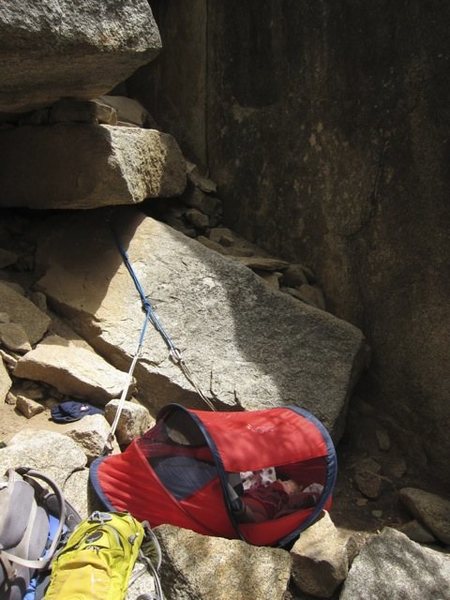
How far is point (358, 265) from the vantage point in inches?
157

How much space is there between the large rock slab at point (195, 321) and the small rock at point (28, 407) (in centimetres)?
56

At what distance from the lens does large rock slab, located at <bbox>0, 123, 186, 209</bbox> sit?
12.0ft

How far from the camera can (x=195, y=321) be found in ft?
12.1

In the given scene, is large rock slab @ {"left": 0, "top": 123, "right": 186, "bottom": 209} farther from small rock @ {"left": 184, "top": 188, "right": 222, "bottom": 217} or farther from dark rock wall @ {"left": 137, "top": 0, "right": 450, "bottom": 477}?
dark rock wall @ {"left": 137, "top": 0, "right": 450, "bottom": 477}

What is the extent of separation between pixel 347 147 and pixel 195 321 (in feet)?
4.85

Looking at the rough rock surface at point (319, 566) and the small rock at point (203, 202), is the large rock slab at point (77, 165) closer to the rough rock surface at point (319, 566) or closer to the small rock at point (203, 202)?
the small rock at point (203, 202)

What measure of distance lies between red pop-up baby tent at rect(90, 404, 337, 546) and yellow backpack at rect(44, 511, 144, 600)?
0.92ft

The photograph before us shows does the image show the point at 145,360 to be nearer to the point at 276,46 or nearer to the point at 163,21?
the point at 276,46

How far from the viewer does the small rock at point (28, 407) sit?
9.76 feet

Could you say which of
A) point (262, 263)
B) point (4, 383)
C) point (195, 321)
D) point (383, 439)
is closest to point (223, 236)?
point (262, 263)

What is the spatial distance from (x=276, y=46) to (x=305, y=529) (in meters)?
3.26

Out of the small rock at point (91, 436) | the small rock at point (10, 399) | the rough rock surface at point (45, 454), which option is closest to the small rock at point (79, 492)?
the rough rock surface at point (45, 454)

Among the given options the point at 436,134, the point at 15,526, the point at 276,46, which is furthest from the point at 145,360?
the point at 276,46

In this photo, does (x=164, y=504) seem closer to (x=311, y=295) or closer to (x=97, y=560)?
(x=97, y=560)
